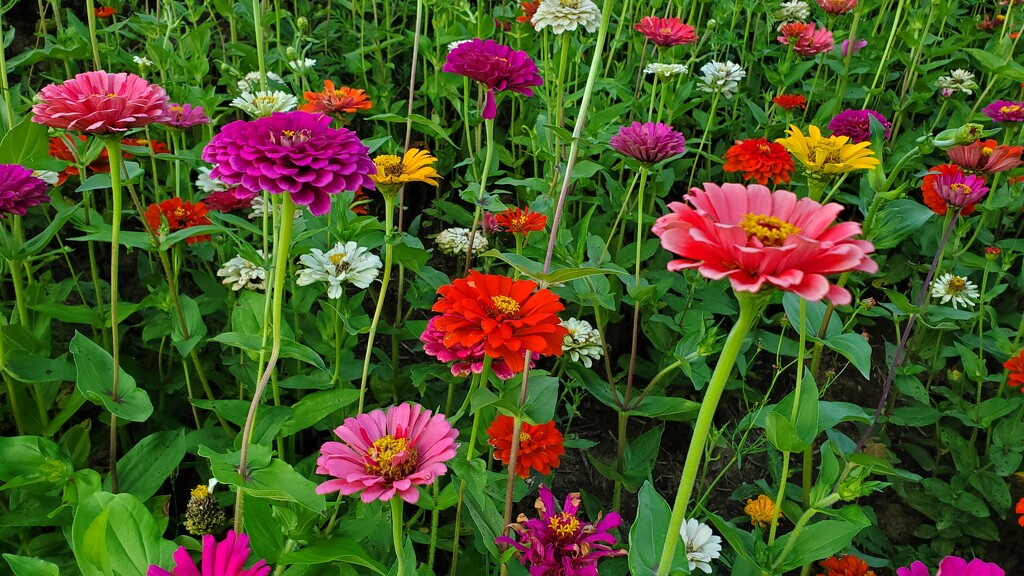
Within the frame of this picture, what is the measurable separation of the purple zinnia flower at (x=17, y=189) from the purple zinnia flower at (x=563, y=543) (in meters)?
1.08

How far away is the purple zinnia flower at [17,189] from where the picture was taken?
1.29 metres

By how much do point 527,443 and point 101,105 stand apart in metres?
0.92

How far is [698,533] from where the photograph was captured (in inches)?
53.1

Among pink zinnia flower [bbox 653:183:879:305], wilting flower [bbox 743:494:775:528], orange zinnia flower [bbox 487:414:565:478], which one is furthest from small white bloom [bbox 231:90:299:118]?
wilting flower [bbox 743:494:775:528]

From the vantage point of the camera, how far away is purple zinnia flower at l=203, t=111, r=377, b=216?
918mm

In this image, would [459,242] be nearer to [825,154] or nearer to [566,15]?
[566,15]

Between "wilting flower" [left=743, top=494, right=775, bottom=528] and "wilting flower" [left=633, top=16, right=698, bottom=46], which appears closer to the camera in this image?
"wilting flower" [left=743, top=494, right=775, bottom=528]

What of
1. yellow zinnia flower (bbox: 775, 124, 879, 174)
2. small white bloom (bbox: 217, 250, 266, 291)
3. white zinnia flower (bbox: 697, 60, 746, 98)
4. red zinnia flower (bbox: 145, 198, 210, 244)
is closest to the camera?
yellow zinnia flower (bbox: 775, 124, 879, 174)

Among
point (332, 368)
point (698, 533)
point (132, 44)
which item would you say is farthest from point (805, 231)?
point (132, 44)

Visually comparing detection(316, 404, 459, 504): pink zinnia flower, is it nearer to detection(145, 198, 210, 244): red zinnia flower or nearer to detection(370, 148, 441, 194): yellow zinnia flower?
detection(370, 148, 441, 194): yellow zinnia flower

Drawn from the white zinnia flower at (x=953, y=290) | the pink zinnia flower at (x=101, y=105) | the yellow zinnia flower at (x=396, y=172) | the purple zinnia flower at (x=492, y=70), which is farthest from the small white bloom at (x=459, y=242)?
the white zinnia flower at (x=953, y=290)

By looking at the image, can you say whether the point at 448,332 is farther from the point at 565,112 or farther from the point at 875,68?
the point at 875,68

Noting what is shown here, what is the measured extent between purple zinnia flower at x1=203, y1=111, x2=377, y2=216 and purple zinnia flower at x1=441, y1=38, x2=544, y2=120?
64cm

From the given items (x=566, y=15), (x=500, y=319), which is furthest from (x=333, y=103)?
(x=500, y=319)
